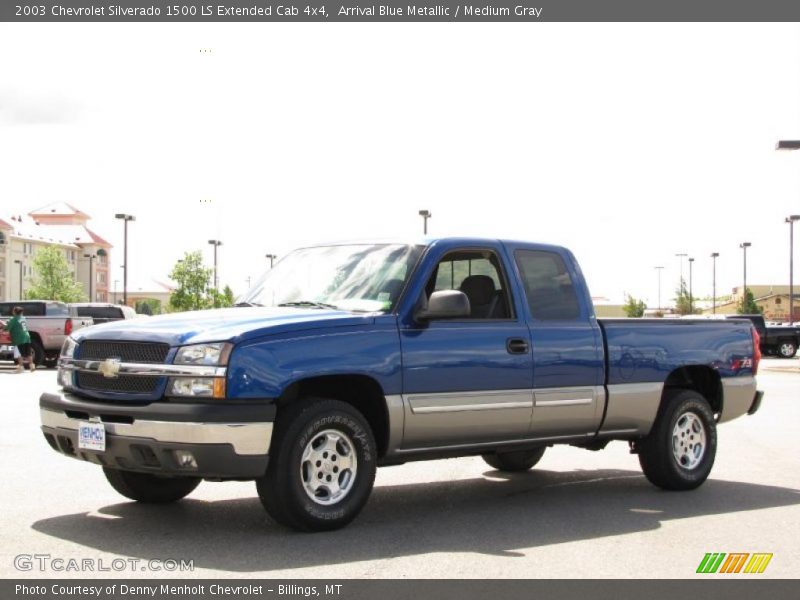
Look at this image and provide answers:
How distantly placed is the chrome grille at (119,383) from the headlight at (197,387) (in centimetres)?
13

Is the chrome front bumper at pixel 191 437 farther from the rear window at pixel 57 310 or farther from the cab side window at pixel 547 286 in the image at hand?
the rear window at pixel 57 310

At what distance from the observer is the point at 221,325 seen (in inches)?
292

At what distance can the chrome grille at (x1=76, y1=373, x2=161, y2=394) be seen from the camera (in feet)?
24.0

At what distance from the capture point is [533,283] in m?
9.13

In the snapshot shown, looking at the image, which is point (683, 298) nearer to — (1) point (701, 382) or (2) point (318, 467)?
(1) point (701, 382)

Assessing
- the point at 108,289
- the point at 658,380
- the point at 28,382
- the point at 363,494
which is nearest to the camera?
the point at 363,494

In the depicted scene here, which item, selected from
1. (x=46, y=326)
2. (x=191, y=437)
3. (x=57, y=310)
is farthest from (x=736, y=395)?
(x=57, y=310)

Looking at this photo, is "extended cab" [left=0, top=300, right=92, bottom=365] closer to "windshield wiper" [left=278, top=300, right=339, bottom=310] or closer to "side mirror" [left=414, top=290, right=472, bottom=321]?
"windshield wiper" [left=278, top=300, right=339, bottom=310]

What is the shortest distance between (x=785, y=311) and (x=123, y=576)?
162 metres

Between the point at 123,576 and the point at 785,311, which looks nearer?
the point at 123,576

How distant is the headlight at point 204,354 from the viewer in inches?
281

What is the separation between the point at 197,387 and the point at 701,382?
216 inches
